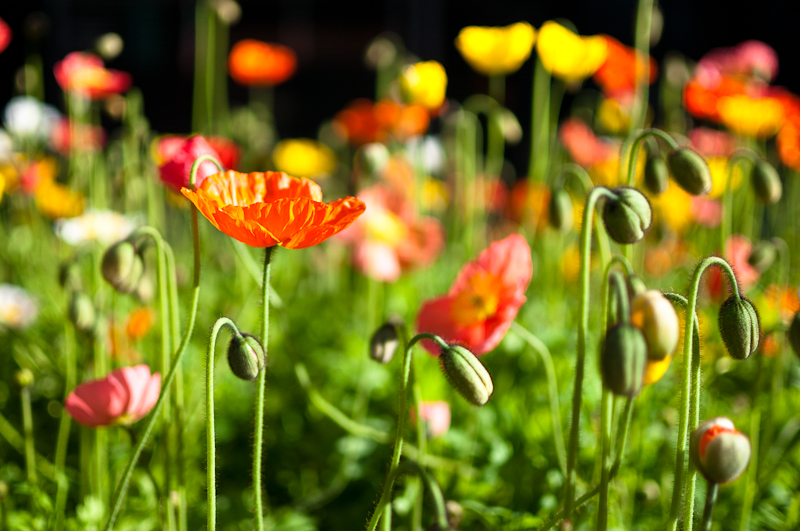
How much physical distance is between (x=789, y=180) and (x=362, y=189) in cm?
162

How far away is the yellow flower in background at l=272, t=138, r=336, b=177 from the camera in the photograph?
2.58 metres

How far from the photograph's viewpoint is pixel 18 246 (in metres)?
2.23

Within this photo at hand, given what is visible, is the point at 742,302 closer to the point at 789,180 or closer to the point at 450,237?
the point at 450,237

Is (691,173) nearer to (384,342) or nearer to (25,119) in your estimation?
(384,342)

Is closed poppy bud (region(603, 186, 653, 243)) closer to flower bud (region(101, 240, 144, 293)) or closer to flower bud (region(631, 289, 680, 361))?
flower bud (region(631, 289, 680, 361))

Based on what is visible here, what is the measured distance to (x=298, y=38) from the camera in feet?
22.9

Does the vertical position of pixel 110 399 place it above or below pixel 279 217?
below

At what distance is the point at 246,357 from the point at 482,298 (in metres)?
0.47

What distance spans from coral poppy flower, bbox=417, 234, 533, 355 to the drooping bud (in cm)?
5

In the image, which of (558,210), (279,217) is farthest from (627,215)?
(558,210)

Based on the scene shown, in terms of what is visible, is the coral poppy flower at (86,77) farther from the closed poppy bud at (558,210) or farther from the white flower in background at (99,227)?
the closed poppy bud at (558,210)

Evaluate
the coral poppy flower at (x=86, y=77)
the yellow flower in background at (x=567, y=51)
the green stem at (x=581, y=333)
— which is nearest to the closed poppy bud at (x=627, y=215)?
the green stem at (x=581, y=333)

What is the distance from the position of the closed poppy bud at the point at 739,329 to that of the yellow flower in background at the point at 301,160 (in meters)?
1.94

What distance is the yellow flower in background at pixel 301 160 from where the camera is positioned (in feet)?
8.48
